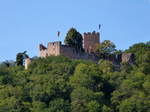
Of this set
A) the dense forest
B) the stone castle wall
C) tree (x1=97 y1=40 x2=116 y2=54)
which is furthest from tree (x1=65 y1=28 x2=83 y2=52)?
tree (x1=97 y1=40 x2=116 y2=54)

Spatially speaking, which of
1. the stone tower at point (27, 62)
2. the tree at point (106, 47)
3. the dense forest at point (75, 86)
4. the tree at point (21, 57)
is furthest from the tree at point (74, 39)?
the tree at point (21, 57)

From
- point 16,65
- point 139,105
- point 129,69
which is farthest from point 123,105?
point 16,65

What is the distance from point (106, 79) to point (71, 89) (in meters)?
3.36

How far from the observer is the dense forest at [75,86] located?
335 feet

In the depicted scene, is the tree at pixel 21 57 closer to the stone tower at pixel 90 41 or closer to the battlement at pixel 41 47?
the battlement at pixel 41 47

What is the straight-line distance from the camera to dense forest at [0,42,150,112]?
10219cm

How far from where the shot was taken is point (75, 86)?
345 ft

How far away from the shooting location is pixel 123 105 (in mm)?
101750

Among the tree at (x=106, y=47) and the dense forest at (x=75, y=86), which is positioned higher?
the tree at (x=106, y=47)

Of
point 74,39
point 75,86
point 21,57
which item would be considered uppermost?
point 74,39

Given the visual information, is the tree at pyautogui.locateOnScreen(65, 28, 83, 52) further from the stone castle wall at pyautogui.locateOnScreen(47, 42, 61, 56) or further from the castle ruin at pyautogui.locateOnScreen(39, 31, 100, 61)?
the stone castle wall at pyautogui.locateOnScreen(47, 42, 61, 56)

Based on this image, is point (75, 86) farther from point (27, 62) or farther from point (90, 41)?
Answer: point (90, 41)

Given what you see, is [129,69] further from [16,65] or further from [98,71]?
[16,65]

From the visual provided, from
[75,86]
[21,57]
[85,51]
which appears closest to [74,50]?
[85,51]
